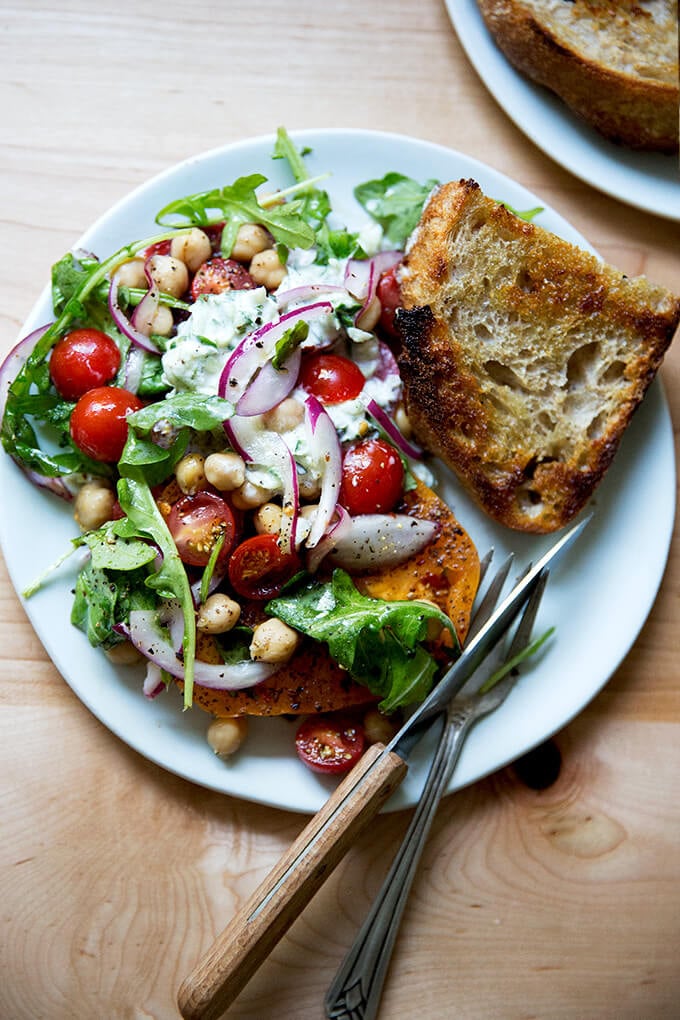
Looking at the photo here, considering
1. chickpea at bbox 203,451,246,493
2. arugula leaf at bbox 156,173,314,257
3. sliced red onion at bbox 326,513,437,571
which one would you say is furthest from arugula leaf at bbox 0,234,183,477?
sliced red onion at bbox 326,513,437,571

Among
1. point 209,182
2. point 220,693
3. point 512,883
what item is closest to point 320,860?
point 220,693

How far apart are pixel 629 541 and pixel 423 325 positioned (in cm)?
89

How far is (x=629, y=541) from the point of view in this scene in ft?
8.59

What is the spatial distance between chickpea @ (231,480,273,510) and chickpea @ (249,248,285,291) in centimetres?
60

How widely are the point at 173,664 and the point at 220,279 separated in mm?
1077

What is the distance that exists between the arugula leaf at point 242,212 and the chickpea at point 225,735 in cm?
132

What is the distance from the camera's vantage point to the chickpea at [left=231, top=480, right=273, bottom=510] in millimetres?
2363

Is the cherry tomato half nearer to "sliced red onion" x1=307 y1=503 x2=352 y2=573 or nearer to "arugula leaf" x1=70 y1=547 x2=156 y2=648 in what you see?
"sliced red onion" x1=307 y1=503 x2=352 y2=573

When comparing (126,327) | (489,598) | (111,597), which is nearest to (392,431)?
(489,598)

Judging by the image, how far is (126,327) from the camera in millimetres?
2453

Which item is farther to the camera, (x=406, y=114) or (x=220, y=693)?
(x=406, y=114)

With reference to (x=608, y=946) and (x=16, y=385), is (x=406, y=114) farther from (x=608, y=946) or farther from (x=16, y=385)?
(x=608, y=946)

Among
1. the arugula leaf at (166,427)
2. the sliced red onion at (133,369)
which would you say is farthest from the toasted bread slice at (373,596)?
the sliced red onion at (133,369)

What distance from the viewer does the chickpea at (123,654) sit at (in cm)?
244
